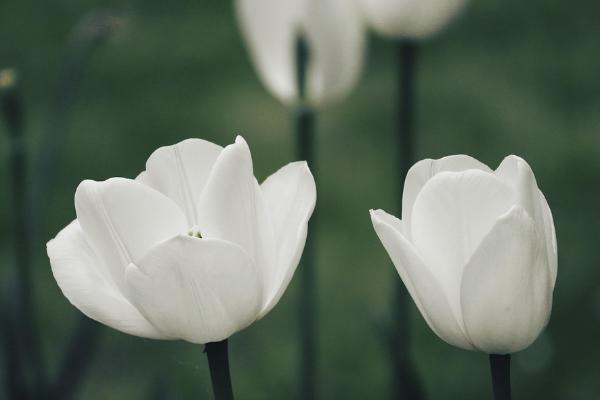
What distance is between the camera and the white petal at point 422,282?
485 millimetres

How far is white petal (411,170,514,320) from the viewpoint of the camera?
19.4 inches

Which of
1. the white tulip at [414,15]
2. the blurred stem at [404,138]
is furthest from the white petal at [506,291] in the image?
the white tulip at [414,15]

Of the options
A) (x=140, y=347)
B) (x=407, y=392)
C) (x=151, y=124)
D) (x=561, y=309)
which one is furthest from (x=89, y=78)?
(x=407, y=392)

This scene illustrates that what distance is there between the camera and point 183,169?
1.88 ft

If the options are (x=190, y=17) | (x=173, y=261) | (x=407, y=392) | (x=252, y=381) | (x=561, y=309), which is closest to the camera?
(x=173, y=261)

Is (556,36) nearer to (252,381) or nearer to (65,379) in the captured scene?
(252,381)

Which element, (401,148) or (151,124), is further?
(151,124)

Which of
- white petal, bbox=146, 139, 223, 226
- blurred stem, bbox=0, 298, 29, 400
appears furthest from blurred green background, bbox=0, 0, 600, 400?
white petal, bbox=146, 139, 223, 226

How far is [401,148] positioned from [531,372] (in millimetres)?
521

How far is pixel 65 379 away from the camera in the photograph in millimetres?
873

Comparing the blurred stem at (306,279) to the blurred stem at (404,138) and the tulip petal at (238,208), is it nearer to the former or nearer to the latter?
the blurred stem at (404,138)

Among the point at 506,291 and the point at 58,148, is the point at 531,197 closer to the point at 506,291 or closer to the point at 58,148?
the point at 506,291

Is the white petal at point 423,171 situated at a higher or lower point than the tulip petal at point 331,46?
lower

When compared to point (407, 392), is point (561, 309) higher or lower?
lower
